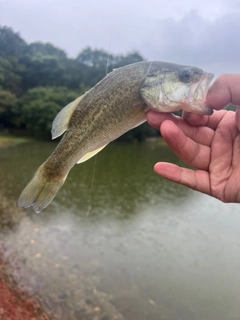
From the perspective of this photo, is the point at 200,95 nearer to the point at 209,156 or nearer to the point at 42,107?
the point at 209,156

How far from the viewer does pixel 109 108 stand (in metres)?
2.32

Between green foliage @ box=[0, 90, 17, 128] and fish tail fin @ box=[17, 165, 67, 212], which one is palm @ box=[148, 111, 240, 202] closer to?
fish tail fin @ box=[17, 165, 67, 212]

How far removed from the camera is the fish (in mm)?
2240

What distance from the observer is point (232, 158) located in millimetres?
2527

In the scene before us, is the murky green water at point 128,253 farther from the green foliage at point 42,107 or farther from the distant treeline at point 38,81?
the distant treeline at point 38,81

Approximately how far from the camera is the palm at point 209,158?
8.16ft

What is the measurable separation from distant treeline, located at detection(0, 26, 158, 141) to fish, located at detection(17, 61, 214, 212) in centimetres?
3276

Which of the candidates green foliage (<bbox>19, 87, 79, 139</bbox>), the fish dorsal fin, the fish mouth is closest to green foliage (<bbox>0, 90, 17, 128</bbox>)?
green foliage (<bbox>19, 87, 79, 139</bbox>)

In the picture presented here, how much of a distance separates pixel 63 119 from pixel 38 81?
46.2 m

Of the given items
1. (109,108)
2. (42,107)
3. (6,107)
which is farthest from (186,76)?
(6,107)

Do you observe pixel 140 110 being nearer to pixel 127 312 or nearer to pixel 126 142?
pixel 127 312

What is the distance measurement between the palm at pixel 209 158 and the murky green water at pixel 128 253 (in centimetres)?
704

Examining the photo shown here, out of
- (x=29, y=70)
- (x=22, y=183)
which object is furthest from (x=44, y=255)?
(x=29, y=70)

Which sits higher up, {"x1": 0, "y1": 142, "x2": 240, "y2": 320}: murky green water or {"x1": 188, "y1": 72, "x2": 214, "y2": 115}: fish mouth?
{"x1": 188, "y1": 72, "x2": 214, "y2": 115}: fish mouth
